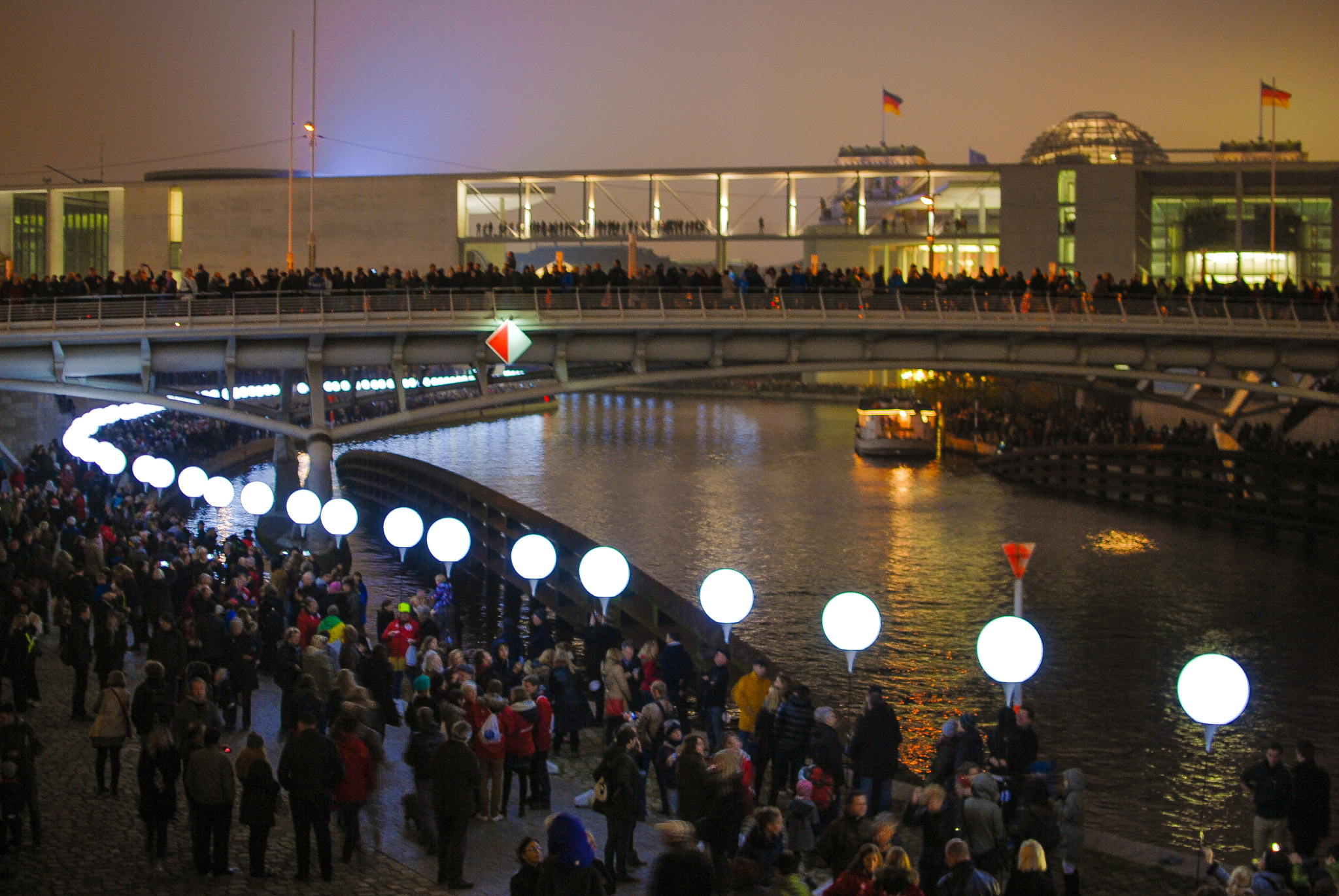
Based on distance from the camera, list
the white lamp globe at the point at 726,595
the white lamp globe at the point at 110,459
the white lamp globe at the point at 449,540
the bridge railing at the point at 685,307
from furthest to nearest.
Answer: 1. the bridge railing at the point at 685,307
2. the white lamp globe at the point at 110,459
3. the white lamp globe at the point at 449,540
4. the white lamp globe at the point at 726,595

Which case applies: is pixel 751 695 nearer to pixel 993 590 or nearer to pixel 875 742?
pixel 875 742

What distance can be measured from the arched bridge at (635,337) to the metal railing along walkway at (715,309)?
1.7 inches

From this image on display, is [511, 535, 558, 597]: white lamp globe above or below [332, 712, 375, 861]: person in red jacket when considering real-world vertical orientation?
above

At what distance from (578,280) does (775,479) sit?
19976 millimetres

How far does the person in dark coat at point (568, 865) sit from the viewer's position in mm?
7477

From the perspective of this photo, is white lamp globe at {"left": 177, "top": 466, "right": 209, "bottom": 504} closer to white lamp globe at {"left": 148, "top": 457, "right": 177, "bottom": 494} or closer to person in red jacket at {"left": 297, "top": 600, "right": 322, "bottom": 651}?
white lamp globe at {"left": 148, "top": 457, "right": 177, "bottom": 494}

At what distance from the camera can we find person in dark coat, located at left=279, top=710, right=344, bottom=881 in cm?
953

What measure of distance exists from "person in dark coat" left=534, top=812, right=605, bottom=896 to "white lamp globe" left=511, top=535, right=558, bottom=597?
33.1 feet

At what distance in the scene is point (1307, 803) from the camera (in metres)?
10.8

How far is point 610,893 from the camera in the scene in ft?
31.3

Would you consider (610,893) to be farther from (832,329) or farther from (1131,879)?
(832,329)

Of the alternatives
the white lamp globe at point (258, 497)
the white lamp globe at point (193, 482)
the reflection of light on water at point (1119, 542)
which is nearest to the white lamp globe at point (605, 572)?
the white lamp globe at point (258, 497)

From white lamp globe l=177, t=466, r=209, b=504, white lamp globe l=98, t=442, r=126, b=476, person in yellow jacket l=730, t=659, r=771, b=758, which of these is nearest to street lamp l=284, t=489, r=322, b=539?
white lamp globe l=177, t=466, r=209, b=504

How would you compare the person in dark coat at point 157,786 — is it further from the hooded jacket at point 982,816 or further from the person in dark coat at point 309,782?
the hooded jacket at point 982,816
